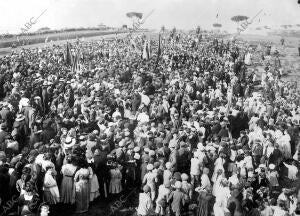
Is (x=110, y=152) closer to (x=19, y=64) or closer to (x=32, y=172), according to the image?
(x=32, y=172)

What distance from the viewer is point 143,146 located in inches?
463

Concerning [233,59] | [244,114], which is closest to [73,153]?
[244,114]

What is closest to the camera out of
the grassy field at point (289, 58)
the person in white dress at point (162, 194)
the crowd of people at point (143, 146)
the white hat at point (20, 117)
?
the crowd of people at point (143, 146)

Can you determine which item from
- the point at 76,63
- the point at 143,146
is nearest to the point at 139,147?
the point at 143,146

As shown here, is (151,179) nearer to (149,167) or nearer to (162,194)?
(149,167)

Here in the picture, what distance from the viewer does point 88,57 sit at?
28.0 meters

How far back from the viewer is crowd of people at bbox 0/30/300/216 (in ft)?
30.8

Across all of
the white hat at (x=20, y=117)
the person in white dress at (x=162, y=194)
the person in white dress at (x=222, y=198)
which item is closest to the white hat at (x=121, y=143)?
the person in white dress at (x=162, y=194)

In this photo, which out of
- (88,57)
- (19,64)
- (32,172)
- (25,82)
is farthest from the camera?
(88,57)

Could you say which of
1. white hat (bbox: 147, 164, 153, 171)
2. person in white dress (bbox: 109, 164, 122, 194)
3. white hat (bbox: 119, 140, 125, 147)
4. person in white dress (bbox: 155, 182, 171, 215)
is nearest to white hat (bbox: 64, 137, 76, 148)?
white hat (bbox: 119, 140, 125, 147)

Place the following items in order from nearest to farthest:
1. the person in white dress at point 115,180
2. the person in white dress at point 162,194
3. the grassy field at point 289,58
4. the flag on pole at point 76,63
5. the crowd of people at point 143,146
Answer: the crowd of people at point 143,146 < the person in white dress at point 162,194 < the person in white dress at point 115,180 < the flag on pole at point 76,63 < the grassy field at point 289,58

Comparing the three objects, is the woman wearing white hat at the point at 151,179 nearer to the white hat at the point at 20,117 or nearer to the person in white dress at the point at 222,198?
the person in white dress at the point at 222,198

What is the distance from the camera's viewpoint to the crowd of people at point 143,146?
940 cm

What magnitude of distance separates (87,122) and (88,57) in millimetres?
14900
